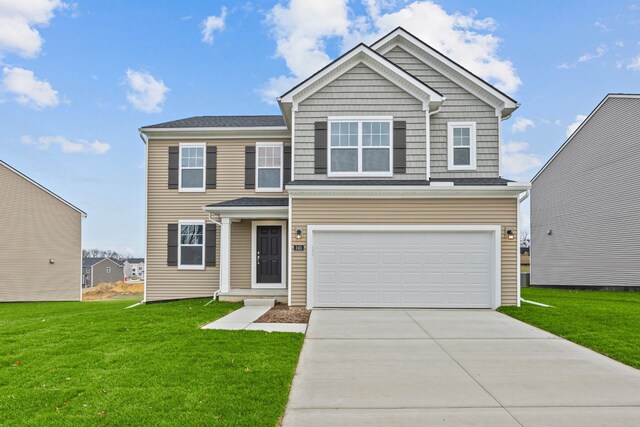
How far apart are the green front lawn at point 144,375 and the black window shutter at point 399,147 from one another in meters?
6.46

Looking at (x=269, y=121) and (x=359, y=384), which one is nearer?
(x=359, y=384)

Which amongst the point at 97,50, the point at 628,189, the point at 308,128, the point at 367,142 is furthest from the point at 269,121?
the point at 628,189

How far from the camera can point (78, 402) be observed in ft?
15.4

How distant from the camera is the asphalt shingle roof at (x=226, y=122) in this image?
51.1 ft

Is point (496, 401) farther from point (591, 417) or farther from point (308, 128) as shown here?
point (308, 128)

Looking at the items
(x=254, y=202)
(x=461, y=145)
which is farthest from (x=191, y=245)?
(x=461, y=145)

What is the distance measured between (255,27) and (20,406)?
55.8ft

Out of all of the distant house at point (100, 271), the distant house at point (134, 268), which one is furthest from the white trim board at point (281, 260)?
the distant house at point (134, 268)

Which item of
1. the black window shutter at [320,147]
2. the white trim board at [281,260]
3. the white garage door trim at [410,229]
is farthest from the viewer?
the white trim board at [281,260]

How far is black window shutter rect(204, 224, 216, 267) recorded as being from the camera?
15234mm

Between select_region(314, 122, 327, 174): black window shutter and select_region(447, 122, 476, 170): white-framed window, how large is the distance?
404 centimetres

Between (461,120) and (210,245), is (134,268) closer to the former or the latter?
(210,245)

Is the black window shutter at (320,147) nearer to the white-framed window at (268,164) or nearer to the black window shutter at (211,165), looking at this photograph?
the white-framed window at (268,164)

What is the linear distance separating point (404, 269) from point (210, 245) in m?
7.17
